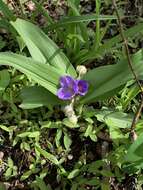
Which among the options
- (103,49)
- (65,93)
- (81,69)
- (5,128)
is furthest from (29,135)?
(103,49)

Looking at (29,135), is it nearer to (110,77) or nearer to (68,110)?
(68,110)

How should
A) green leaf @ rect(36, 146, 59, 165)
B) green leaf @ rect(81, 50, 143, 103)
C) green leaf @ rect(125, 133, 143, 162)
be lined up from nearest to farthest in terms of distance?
green leaf @ rect(125, 133, 143, 162), green leaf @ rect(81, 50, 143, 103), green leaf @ rect(36, 146, 59, 165)

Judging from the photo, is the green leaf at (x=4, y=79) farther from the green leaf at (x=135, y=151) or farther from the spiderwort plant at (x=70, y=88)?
the green leaf at (x=135, y=151)

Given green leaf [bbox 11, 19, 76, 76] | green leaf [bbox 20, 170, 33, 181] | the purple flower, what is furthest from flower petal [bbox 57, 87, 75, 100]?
green leaf [bbox 20, 170, 33, 181]

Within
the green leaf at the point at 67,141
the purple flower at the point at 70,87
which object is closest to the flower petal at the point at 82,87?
the purple flower at the point at 70,87

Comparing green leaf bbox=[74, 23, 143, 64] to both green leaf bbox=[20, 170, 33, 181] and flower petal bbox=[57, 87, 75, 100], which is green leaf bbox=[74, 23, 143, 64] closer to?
→ flower petal bbox=[57, 87, 75, 100]

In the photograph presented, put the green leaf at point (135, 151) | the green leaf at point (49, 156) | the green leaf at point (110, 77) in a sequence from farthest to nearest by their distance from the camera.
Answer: the green leaf at point (49, 156), the green leaf at point (110, 77), the green leaf at point (135, 151)
